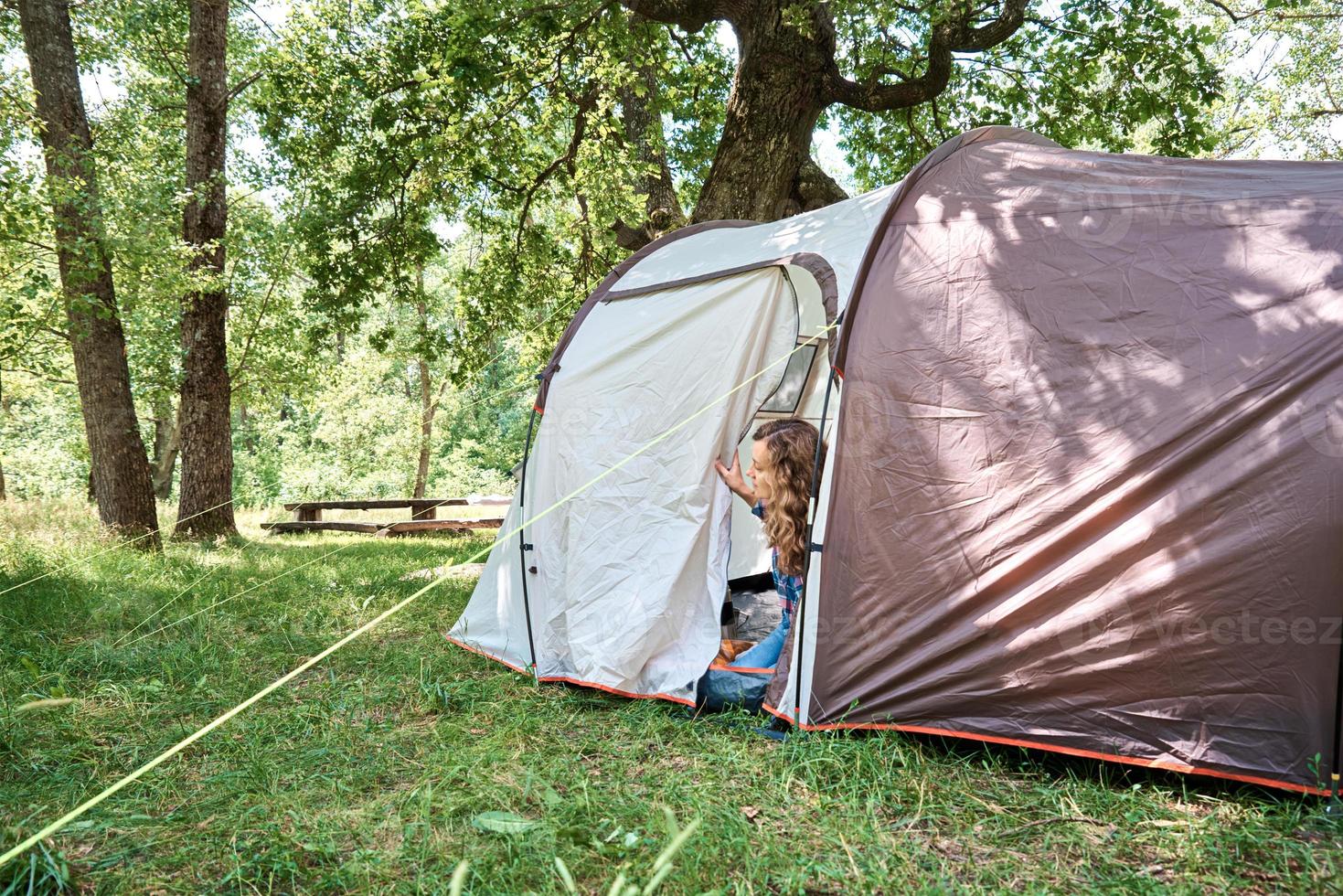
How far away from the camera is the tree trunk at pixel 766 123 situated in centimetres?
644

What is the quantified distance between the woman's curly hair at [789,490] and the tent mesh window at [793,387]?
5.77 feet

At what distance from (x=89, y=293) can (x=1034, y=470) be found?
6.82 meters

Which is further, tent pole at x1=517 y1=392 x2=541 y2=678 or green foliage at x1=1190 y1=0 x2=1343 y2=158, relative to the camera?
green foliage at x1=1190 y1=0 x2=1343 y2=158

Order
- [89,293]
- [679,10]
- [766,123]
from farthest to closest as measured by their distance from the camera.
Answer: [679,10] < [766,123] < [89,293]

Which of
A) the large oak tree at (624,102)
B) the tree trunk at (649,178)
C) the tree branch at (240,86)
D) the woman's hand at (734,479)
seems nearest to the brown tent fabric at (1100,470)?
the woman's hand at (734,479)

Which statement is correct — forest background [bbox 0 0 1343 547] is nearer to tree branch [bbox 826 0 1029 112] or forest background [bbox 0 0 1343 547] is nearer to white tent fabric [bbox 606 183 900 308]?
tree branch [bbox 826 0 1029 112]

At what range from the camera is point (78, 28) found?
982 centimetres

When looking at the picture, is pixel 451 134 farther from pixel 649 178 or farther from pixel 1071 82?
pixel 1071 82

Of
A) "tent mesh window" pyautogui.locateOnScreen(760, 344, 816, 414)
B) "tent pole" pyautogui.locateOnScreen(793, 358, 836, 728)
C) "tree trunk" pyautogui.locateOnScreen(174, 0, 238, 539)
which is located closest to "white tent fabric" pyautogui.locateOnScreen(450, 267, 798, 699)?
"tent pole" pyautogui.locateOnScreen(793, 358, 836, 728)

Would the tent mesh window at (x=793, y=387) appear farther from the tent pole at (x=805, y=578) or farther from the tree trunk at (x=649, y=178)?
the tree trunk at (x=649, y=178)

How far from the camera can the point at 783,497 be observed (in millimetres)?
3508

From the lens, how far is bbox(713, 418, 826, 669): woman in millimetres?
3477

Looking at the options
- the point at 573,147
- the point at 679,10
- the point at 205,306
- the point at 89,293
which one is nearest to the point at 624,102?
the point at 573,147

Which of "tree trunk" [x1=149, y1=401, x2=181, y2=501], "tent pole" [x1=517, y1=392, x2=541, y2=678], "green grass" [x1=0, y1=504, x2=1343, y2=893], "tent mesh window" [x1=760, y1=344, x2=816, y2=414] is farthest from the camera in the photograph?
"tree trunk" [x1=149, y1=401, x2=181, y2=501]
